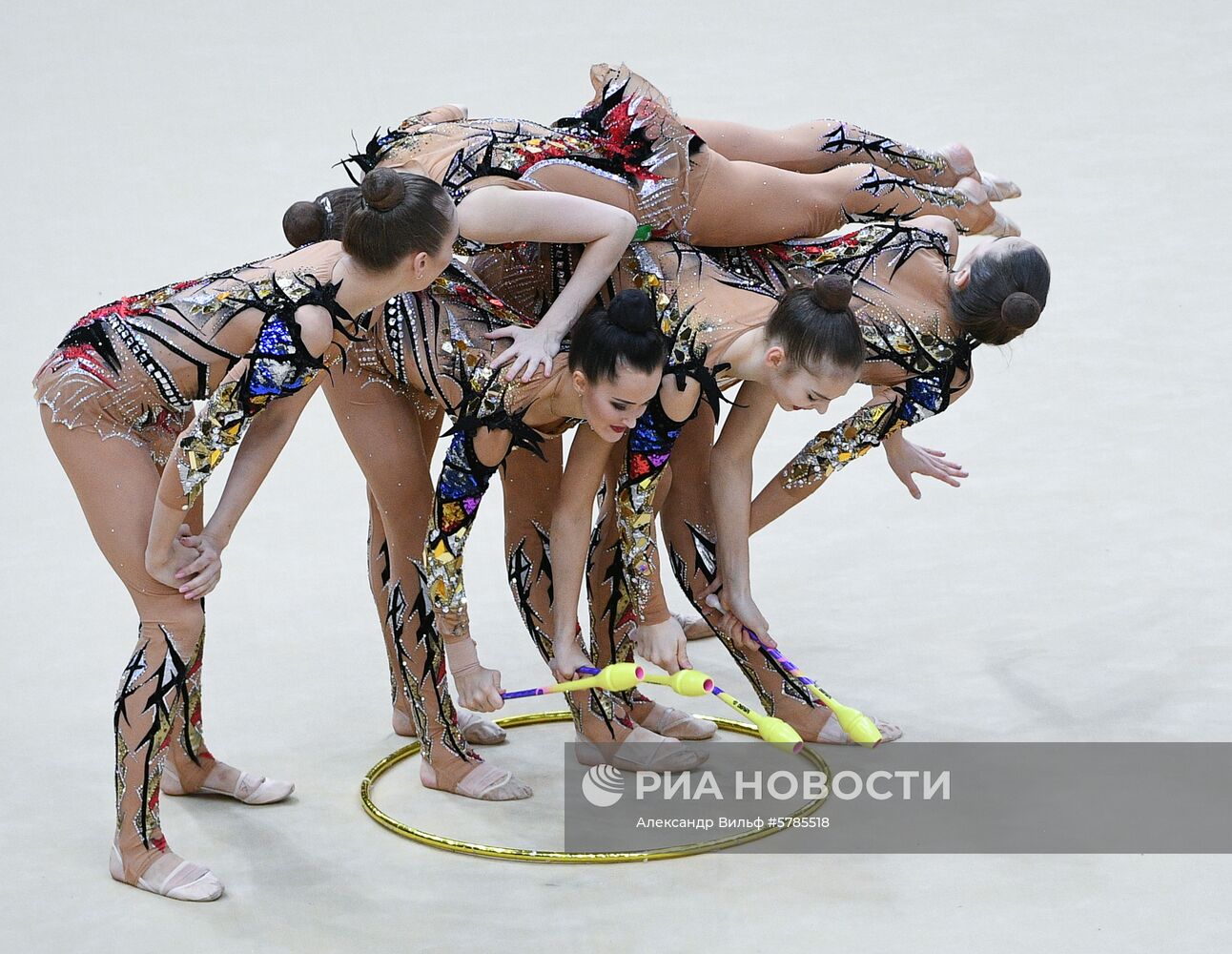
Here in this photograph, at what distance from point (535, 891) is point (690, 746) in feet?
2.52

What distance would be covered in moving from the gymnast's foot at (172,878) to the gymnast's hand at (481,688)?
0.60m

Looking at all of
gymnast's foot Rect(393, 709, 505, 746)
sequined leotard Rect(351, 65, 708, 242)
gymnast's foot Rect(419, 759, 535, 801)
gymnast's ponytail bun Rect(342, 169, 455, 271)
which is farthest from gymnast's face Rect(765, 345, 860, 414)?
gymnast's foot Rect(393, 709, 505, 746)

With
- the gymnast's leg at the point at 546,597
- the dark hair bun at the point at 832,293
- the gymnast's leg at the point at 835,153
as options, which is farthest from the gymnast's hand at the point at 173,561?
the gymnast's leg at the point at 835,153

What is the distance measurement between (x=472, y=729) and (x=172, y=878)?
0.91 m

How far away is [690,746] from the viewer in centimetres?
380

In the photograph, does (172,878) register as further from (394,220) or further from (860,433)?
(860,433)

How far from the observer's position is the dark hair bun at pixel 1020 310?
10.7 feet

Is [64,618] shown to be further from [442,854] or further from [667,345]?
[667,345]

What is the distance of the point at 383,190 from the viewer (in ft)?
9.41

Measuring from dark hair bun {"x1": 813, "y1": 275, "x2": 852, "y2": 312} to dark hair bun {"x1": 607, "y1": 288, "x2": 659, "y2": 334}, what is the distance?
1.10ft

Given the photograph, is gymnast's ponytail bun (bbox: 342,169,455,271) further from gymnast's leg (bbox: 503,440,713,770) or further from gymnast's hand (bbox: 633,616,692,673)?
gymnast's hand (bbox: 633,616,692,673)

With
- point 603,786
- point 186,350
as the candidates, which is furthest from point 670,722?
point 186,350

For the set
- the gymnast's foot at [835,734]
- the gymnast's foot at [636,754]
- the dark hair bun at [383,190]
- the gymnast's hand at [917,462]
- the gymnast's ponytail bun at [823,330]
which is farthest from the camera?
the gymnast's hand at [917,462]

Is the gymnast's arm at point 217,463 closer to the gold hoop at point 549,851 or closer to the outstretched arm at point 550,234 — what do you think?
the outstretched arm at point 550,234
